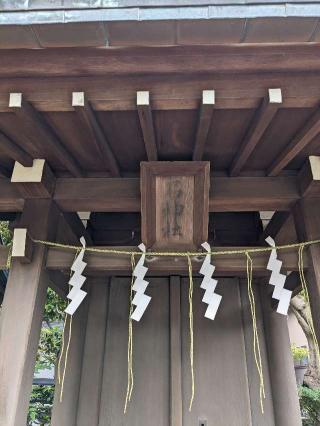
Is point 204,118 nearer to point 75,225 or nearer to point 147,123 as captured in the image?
point 147,123

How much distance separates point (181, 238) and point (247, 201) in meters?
0.60

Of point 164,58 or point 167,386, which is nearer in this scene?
point 164,58

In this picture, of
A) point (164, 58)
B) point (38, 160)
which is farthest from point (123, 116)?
point (38, 160)

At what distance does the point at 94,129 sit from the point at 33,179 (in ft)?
2.31

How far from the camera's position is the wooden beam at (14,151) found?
225 centimetres

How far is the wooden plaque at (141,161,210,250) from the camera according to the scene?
2.37 metres

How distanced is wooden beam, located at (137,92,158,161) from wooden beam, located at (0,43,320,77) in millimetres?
142

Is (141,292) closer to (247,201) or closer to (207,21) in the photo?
(247,201)

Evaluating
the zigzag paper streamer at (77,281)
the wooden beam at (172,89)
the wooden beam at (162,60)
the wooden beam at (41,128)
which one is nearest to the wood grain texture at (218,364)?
the zigzag paper streamer at (77,281)

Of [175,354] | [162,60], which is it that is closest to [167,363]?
[175,354]

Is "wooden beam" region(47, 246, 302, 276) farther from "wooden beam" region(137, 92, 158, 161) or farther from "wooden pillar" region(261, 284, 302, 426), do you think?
"wooden pillar" region(261, 284, 302, 426)

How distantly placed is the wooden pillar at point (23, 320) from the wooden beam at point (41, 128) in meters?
0.37

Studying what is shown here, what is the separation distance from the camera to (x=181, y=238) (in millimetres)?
2631

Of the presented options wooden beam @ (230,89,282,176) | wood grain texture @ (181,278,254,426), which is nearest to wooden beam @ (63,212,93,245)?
wood grain texture @ (181,278,254,426)
